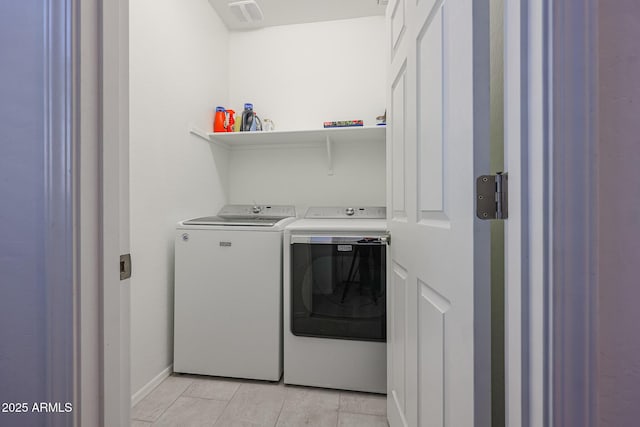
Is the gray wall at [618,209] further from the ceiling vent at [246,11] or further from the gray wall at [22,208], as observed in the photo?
the ceiling vent at [246,11]

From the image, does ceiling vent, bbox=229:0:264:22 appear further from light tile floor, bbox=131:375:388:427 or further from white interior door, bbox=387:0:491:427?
light tile floor, bbox=131:375:388:427

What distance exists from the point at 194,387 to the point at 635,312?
6.55ft

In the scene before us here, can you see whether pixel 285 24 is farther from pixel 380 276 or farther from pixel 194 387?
pixel 194 387

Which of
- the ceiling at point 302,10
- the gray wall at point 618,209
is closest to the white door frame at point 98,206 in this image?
the gray wall at point 618,209

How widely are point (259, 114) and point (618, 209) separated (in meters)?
2.51

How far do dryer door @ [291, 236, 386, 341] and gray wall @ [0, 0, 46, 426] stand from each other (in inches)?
49.8

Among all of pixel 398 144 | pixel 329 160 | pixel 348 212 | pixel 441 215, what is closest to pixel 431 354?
pixel 441 215

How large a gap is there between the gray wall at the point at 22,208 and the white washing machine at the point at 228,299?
1.23 metres

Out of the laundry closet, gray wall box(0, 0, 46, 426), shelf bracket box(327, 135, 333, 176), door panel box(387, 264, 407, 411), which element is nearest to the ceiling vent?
the laundry closet

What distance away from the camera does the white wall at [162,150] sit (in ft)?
5.39

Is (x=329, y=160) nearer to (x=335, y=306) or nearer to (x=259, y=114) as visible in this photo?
(x=259, y=114)

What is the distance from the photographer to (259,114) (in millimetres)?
2580

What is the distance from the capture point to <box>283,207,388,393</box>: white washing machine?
170cm

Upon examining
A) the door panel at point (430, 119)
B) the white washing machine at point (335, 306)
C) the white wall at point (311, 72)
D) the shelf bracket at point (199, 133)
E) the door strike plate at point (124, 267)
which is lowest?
the white washing machine at point (335, 306)
